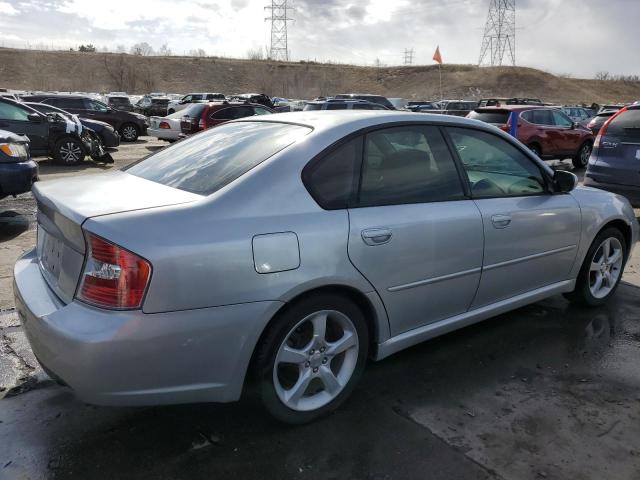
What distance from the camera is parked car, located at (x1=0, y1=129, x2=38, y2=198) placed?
6492 millimetres

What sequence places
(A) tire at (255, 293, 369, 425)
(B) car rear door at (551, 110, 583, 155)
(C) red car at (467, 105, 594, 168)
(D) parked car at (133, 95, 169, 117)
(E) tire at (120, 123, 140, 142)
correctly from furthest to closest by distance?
(D) parked car at (133, 95, 169, 117) → (E) tire at (120, 123, 140, 142) → (B) car rear door at (551, 110, 583, 155) → (C) red car at (467, 105, 594, 168) → (A) tire at (255, 293, 369, 425)

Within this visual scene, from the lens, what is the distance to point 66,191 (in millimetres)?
2764

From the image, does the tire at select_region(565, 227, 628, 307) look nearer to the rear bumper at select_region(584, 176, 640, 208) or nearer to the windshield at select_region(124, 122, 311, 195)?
the windshield at select_region(124, 122, 311, 195)

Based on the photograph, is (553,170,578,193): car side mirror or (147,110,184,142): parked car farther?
(147,110,184,142): parked car

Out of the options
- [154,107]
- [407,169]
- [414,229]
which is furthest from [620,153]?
[154,107]

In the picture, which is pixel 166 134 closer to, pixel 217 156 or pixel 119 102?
pixel 119 102

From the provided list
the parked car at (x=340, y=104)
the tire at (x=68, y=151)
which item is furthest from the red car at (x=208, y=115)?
the tire at (x=68, y=151)

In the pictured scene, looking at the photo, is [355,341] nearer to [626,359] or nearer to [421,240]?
[421,240]

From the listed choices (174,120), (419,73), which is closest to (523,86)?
(419,73)

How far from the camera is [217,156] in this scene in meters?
2.94

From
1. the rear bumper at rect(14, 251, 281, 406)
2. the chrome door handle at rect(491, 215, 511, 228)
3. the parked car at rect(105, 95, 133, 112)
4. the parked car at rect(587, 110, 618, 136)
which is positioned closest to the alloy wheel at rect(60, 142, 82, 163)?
the rear bumper at rect(14, 251, 281, 406)

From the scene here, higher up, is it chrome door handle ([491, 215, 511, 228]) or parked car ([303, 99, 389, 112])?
parked car ([303, 99, 389, 112])

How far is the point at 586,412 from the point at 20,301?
10.0ft

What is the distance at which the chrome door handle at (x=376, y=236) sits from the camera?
2705mm
